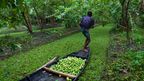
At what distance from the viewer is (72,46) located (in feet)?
51.7

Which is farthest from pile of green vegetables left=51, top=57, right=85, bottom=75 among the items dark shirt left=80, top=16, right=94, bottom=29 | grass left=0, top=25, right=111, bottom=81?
dark shirt left=80, top=16, right=94, bottom=29

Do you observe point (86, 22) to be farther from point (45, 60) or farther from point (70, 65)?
point (70, 65)

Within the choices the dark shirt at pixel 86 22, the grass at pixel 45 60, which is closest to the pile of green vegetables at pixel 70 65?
the grass at pixel 45 60

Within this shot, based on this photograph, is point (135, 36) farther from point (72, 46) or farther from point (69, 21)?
point (69, 21)

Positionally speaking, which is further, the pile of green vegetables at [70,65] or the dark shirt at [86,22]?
Answer: the dark shirt at [86,22]

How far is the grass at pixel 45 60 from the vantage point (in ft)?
32.8

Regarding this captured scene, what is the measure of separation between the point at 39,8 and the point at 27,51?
8574 millimetres

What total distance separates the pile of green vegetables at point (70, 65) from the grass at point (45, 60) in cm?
39

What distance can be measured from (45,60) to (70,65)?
2.41 m

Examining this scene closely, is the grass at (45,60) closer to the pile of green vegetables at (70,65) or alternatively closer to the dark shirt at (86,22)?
the pile of green vegetables at (70,65)

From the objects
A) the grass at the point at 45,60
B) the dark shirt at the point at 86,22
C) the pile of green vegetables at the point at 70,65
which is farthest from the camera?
the dark shirt at the point at 86,22

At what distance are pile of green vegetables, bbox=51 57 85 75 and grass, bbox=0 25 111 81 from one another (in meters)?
Result: 0.39

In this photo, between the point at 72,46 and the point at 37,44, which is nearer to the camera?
the point at 72,46

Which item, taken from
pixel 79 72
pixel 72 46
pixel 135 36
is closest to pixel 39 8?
pixel 72 46
